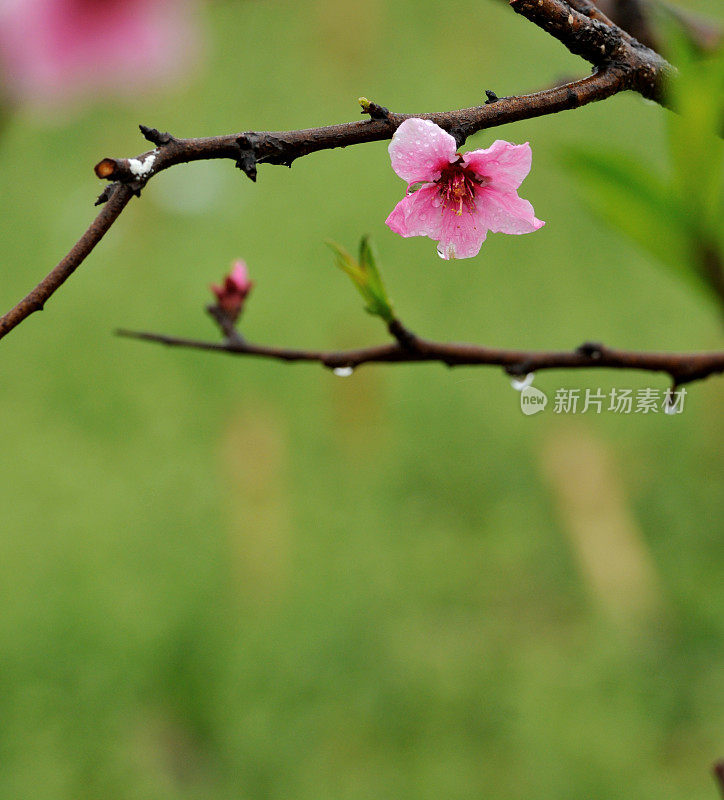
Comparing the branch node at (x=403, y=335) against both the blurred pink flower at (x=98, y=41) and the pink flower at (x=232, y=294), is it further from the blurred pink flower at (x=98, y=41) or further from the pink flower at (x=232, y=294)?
the blurred pink flower at (x=98, y=41)

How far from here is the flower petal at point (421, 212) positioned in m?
0.37

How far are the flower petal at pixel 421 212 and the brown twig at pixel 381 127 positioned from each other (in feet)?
0.27

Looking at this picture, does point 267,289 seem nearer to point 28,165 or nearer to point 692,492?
point 28,165

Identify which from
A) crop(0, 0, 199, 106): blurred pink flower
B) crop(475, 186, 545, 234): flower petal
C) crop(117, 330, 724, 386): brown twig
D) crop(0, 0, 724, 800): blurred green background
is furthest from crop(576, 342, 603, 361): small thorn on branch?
crop(0, 0, 724, 800): blurred green background

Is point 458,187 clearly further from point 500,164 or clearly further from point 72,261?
point 72,261

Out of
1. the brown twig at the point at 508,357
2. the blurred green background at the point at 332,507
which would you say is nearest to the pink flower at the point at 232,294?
the brown twig at the point at 508,357

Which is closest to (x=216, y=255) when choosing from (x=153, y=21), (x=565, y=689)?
(x=565, y=689)

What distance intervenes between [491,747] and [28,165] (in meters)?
2.03

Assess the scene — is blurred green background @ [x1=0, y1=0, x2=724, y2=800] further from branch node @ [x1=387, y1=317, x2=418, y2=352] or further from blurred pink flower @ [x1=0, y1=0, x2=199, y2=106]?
branch node @ [x1=387, y1=317, x2=418, y2=352]

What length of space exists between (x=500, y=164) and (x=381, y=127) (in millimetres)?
91

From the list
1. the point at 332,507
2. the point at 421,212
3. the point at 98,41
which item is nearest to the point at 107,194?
the point at 421,212

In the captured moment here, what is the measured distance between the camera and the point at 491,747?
4.40 feet

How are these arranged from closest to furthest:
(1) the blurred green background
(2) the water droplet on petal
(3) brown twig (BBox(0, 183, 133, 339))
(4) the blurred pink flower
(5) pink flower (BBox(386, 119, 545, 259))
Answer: (3) brown twig (BBox(0, 183, 133, 339)) → (5) pink flower (BBox(386, 119, 545, 259)) → (2) the water droplet on petal → (4) the blurred pink flower → (1) the blurred green background

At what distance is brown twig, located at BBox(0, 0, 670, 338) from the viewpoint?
0.83 ft
